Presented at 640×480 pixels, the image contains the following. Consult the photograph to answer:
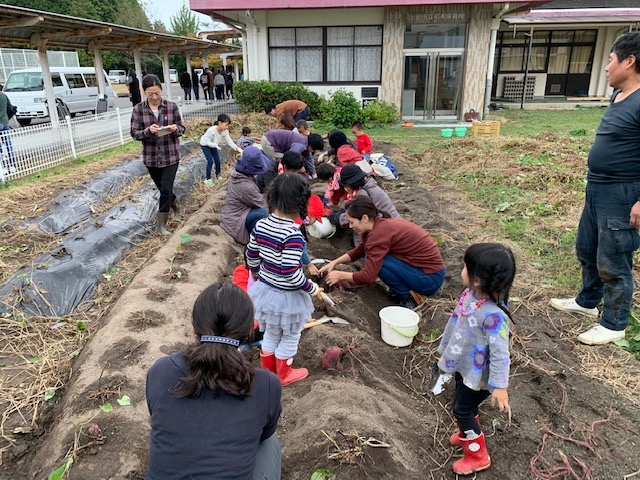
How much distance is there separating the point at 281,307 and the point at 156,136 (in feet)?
11.3

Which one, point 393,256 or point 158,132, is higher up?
point 158,132

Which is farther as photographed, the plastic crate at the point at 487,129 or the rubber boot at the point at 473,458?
the plastic crate at the point at 487,129

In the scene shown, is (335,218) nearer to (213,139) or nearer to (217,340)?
(213,139)

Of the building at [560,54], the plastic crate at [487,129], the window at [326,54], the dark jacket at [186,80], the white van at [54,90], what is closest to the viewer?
the plastic crate at [487,129]

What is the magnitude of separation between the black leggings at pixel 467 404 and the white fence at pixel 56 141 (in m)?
8.46

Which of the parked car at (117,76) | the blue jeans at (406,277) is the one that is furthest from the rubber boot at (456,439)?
the parked car at (117,76)

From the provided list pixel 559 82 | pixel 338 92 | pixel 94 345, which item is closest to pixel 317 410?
pixel 94 345

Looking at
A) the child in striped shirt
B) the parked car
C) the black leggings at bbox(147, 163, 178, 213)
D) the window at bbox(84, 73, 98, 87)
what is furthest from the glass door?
the parked car

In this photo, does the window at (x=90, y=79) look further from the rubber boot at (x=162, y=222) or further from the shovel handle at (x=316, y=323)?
the shovel handle at (x=316, y=323)

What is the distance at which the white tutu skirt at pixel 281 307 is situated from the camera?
115 inches

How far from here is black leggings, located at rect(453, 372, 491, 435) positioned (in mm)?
2328

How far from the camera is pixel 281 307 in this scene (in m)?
2.91

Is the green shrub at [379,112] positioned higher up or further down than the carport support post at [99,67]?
further down

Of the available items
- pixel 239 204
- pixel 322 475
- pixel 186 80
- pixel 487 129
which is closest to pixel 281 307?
pixel 322 475
